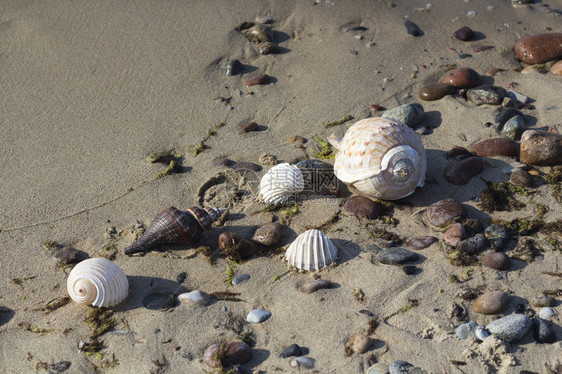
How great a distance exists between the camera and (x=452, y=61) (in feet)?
20.6

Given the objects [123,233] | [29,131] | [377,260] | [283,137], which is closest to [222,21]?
[283,137]

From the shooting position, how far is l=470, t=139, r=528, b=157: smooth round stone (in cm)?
504

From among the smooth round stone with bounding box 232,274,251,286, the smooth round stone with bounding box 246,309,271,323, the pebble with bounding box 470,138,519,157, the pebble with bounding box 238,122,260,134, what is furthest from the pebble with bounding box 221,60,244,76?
the smooth round stone with bounding box 246,309,271,323

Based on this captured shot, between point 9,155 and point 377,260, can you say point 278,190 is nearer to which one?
point 377,260

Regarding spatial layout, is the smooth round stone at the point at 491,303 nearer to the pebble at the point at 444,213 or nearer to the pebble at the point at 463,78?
the pebble at the point at 444,213

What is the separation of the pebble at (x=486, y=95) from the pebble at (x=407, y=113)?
61 cm

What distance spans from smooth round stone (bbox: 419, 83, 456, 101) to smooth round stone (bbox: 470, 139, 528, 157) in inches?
34.3

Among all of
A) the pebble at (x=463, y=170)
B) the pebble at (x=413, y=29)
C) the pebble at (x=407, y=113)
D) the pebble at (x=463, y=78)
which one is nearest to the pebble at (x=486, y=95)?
the pebble at (x=463, y=78)

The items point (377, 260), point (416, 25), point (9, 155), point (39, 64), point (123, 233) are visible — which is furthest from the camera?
point (416, 25)

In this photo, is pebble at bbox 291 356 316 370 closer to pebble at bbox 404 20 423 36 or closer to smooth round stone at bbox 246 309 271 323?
smooth round stone at bbox 246 309 271 323

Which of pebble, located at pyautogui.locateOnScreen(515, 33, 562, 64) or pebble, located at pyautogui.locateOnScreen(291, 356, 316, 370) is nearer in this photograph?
pebble, located at pyautogui.locateOnScreen(291, 356, 316, 370)

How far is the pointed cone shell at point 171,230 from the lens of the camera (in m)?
4.39

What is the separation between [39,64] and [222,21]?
7.21ft

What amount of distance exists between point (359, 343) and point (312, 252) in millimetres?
856
